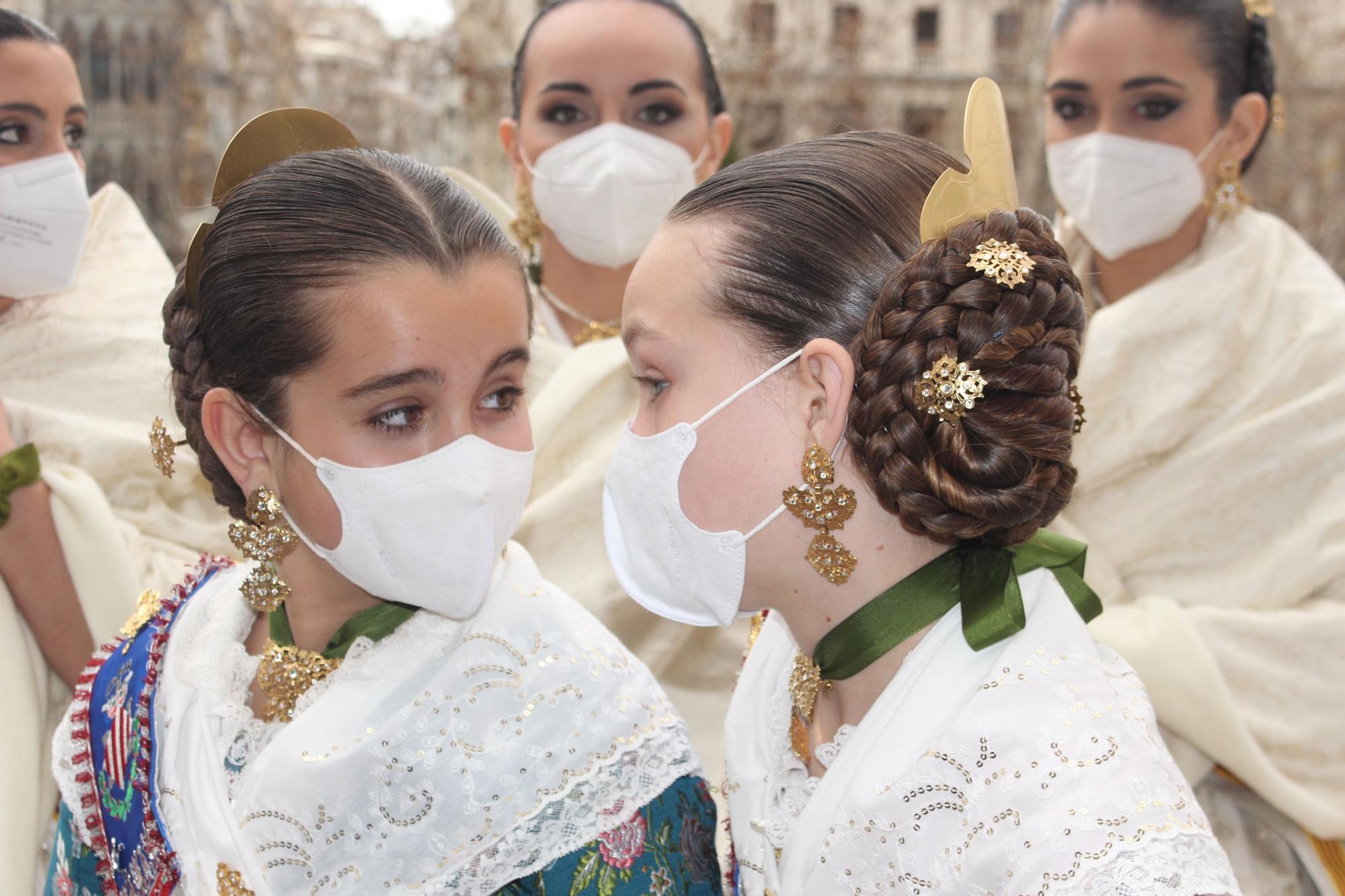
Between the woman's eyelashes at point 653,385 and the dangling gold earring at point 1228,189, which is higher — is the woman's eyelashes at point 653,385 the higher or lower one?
the higher one

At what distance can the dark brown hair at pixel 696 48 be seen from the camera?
3258 mm

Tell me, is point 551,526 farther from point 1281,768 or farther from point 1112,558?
point 1281,768

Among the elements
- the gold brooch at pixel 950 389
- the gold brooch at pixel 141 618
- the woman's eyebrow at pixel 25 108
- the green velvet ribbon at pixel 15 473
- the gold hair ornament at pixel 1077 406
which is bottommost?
the gold brooch at pixel 141 618

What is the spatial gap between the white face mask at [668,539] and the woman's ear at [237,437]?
0.53 metres

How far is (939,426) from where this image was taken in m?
1.48

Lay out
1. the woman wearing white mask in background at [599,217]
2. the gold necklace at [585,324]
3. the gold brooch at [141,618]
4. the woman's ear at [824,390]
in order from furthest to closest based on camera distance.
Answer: the gold necklace at [585,324]
the woman wearing white mask in background at [599,217]
the gold brooch at [141,618]
the woman's ear at [824,390]

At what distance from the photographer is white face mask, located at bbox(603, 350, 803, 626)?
1.69 m

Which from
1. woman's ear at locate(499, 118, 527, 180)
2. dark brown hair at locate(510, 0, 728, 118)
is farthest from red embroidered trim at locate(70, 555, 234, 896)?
dark brown hair at locate(510, 0, 728, 118)

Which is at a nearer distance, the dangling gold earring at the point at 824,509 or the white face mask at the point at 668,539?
the dangling gold earring at the point at 824,509

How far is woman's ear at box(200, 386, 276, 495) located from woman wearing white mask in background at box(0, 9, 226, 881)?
2.73 feet

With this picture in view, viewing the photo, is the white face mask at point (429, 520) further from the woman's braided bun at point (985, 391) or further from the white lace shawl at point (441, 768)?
the woman's braided bun at point (985, 391)

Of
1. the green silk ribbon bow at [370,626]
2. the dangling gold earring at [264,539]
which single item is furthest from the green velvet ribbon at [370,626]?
the dangling gold earring at [264,539]

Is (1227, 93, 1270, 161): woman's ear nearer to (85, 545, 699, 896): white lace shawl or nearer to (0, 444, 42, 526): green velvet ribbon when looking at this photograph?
(85, 545, 699, 896): white lace shawl

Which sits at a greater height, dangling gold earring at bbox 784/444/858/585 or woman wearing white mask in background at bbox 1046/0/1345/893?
dangling gold earring at bbox 784/444/858/585
